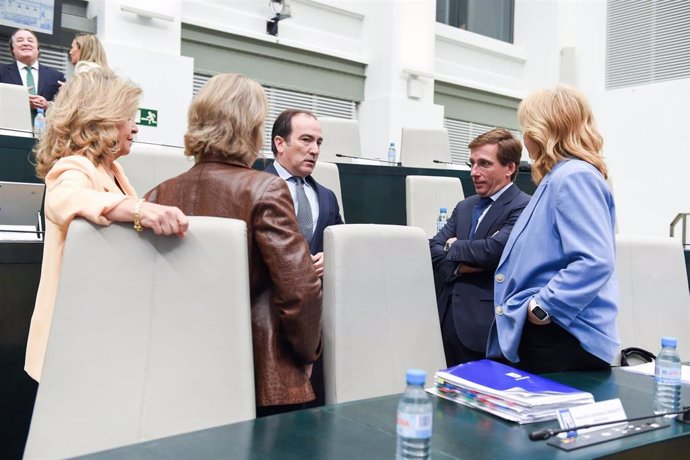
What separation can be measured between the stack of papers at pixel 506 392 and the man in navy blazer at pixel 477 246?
2.73 feet

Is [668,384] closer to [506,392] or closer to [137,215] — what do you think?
[506,392]

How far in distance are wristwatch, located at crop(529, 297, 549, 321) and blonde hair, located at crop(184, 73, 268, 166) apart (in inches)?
33.1

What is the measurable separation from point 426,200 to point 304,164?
136 centimetres

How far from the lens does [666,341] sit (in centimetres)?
145

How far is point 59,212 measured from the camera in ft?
4.64

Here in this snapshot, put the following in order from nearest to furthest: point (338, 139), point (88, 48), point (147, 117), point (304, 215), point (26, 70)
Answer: point (304, 215) < point (88, 48) < point (26, 70) < point (338, 139) < point (147, 117)

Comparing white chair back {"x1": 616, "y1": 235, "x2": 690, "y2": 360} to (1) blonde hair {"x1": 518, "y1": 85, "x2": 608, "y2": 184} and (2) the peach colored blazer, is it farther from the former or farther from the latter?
(2) the peach colored blazer

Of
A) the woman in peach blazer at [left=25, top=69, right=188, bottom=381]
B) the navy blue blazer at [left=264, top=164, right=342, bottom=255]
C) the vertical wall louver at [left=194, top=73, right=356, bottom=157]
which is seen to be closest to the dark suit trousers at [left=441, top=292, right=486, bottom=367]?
the navy blue blazer at [left=264, top=164, right=342, bottom=255]

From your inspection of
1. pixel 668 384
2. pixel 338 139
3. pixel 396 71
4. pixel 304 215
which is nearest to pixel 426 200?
pixel 338 139

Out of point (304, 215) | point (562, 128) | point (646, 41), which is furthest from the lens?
point (646, 41)

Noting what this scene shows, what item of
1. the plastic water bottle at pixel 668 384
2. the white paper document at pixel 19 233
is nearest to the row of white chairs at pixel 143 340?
the plastic water bottle at pixel 668 384

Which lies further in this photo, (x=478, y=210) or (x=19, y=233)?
(x=478, y=210)

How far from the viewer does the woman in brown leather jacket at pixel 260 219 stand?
154 centimetres

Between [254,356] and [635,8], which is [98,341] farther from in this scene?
[635,8]
